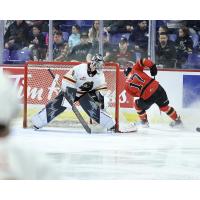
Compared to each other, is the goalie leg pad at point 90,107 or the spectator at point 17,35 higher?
the spectator at point 17,35

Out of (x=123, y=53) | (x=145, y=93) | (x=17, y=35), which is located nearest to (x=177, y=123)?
(x=145, y=93)

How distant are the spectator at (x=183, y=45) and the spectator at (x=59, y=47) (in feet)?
2.47

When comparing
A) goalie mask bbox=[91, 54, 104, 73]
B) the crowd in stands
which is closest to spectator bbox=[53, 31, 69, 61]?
the crowd in stands

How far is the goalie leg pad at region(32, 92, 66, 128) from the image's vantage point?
12.0 ft

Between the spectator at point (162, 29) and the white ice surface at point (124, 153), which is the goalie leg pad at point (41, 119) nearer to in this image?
the white ice surface at point (124, 153)

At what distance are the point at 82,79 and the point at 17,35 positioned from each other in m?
0.60

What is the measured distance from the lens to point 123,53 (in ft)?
11.3

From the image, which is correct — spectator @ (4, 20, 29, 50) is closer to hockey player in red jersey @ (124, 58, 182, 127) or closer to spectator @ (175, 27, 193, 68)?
hockey player in red jersey @ (124, 58, 182, 127)

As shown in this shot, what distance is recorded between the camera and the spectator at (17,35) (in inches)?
128

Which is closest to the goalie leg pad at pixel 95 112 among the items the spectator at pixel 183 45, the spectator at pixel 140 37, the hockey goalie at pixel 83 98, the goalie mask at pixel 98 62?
the hockey goalie at pixel 83 98

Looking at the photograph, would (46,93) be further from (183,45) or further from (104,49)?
(183,45)

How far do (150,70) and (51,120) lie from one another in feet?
2.68
